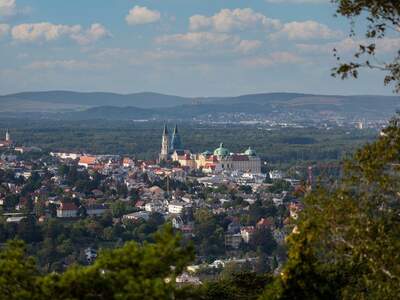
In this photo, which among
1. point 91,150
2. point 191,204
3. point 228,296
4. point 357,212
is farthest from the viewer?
point 91,150

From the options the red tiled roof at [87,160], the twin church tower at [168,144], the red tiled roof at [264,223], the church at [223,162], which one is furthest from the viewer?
the twin church tower at [168,144]

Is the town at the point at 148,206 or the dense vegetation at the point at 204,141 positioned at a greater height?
the town at the point at 148,206

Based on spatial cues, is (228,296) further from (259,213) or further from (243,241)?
(259,213)

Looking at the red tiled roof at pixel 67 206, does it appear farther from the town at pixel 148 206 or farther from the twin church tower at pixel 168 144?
the twin church tower at pixel 168 144

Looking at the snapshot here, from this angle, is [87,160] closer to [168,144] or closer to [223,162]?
[223,162]

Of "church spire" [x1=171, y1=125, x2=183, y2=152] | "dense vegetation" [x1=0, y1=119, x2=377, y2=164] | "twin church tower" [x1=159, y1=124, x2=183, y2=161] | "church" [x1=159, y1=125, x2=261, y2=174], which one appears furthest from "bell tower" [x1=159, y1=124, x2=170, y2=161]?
"church" [x1=159, y1=125, x2=261, y2=174]

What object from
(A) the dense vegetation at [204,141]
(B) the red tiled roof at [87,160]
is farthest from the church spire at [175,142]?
(B) the red tiled roof at [87,160]

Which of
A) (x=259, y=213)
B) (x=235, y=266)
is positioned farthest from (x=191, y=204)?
(x=235, y=266)

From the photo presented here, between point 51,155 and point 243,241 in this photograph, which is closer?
point 243,241

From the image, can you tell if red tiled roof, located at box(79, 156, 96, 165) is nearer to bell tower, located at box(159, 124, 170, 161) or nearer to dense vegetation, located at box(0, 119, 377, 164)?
bell tower, located at box(159, 124, 170, 161)
